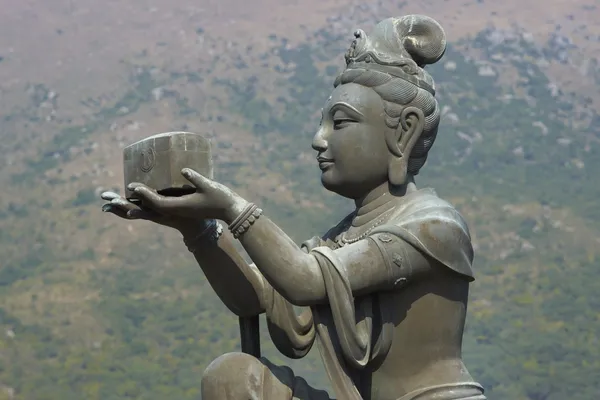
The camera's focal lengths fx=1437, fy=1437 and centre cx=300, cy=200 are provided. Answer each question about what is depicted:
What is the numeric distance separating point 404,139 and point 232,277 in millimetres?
984

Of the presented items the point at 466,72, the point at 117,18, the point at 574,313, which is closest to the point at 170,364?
the point at 574,313

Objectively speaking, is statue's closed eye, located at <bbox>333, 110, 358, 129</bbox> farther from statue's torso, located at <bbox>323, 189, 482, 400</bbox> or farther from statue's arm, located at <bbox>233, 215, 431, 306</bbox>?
statue's torso, located at <bbox>323, 189, 482, 400</bbox>

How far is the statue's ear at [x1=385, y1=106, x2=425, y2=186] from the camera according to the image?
616 cm

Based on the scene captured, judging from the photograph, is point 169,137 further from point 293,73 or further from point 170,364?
point 293,73

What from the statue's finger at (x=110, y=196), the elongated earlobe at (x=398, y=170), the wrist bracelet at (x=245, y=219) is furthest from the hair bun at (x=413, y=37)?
the statue's finger at (x=110, y=196)

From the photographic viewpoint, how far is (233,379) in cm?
586

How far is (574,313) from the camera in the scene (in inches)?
1019

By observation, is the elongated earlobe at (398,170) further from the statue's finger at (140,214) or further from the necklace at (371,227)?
the statue's finger at (140,214)

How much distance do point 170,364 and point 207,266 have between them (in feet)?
62.6

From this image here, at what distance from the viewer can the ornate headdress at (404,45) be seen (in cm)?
623

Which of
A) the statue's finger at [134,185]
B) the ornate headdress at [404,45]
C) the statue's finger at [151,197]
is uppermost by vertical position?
the ornate headdress at [404,45]

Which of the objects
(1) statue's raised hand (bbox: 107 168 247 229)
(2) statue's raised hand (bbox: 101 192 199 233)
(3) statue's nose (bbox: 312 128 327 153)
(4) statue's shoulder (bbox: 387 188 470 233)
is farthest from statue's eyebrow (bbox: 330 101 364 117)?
Answer: (2) statue's raised hand (bbox: 101 192 199 233)

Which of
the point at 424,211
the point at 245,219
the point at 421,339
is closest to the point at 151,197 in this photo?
the point at 245,219

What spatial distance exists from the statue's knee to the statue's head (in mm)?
874
